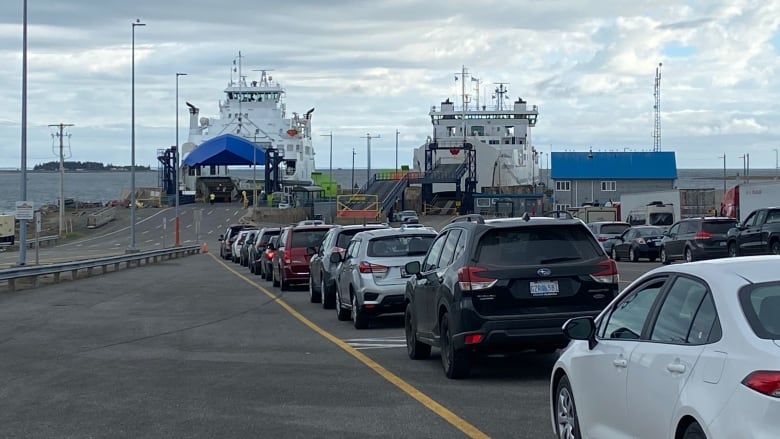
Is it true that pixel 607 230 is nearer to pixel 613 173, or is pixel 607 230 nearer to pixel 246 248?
pixel 246 248

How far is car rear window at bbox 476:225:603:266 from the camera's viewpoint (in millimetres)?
10883

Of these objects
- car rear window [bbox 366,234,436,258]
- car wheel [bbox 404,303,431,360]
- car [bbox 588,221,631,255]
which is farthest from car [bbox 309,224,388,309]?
car [bbox 588,221,631,255]

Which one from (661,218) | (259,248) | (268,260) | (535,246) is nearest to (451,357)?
(535,246)

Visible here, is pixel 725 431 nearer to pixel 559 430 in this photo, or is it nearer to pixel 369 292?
pixel 559 430

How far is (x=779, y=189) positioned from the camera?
4200 centimetres

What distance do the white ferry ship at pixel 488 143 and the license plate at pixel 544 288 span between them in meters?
77.0

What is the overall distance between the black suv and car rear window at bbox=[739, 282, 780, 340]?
5269 millimetres

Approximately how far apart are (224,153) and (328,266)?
69956mm

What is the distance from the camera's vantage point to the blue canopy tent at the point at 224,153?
89106 millimetres

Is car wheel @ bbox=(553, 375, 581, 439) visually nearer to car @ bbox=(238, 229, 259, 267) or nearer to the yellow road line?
the yellow road line

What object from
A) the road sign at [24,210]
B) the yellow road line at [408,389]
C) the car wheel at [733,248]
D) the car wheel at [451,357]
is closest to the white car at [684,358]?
the yellow road line at [408,389]

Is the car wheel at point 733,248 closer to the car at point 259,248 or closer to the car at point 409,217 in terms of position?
the car at point 259,248

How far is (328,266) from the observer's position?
21.0m

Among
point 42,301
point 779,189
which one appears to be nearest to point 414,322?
point 42,301
